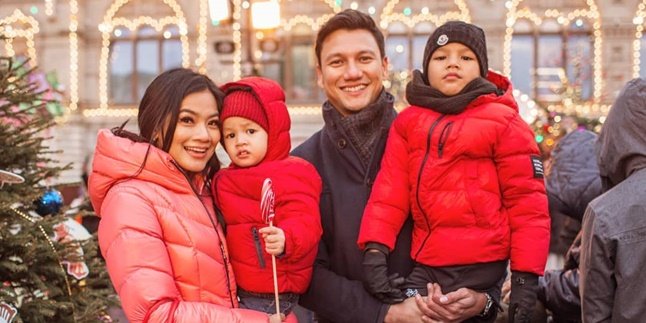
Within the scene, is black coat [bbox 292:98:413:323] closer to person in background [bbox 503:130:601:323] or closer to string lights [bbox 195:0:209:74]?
person in background [bbox 503:130:601:323]

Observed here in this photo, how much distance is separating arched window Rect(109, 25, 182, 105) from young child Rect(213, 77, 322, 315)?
17.2 m

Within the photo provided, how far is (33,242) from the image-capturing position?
350 cm

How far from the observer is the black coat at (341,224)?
273 cm

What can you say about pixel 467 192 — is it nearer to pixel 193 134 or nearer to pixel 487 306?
pixel 487 306

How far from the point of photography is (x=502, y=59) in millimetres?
18141

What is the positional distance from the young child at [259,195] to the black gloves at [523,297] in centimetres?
81

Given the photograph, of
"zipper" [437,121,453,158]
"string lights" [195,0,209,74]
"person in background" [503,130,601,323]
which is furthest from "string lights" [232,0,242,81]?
"zipper" [437,121,453,158]

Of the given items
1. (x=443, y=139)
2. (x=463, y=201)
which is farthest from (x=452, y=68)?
(x=463, y=201)

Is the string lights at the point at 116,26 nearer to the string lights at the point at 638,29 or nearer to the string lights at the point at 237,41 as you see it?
the string lights at the point at 237,41

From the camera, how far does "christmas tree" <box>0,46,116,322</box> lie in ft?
11.5

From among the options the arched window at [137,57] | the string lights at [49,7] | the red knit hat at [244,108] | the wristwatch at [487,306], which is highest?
the string lights at [49,7]

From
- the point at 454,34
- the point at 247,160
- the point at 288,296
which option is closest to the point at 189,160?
the point at 247,160

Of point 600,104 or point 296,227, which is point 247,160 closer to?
point 296,227

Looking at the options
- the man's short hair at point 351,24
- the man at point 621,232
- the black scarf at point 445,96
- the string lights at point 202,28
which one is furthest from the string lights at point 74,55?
the man at point 621,232
